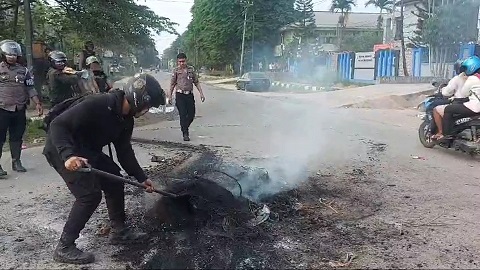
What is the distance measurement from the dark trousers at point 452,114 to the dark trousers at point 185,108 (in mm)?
4702

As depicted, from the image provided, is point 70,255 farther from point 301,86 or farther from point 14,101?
point 301,86

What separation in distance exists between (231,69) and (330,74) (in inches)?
1062

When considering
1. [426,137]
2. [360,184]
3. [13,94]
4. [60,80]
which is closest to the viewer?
[360,184]

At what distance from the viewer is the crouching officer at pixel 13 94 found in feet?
21.6

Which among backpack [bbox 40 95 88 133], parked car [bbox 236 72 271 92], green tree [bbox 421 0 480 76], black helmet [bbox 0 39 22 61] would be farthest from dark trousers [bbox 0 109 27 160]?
parked car [bbox 236 72 271 92]

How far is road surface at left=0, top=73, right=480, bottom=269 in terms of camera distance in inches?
160

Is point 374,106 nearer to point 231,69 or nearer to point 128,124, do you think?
point 128,124

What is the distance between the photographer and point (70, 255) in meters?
3.75


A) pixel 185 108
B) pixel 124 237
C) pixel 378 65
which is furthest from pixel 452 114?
pixel 378 65

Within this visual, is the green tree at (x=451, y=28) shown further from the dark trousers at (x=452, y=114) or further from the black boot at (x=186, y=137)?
the black boot at (x=186, y=137)

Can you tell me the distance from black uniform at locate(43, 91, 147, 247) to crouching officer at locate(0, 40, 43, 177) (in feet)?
10.9

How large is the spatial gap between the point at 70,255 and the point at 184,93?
6.16 m

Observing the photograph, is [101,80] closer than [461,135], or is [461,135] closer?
[461,135]

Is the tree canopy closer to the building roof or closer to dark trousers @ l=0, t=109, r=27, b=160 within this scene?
the building roof
